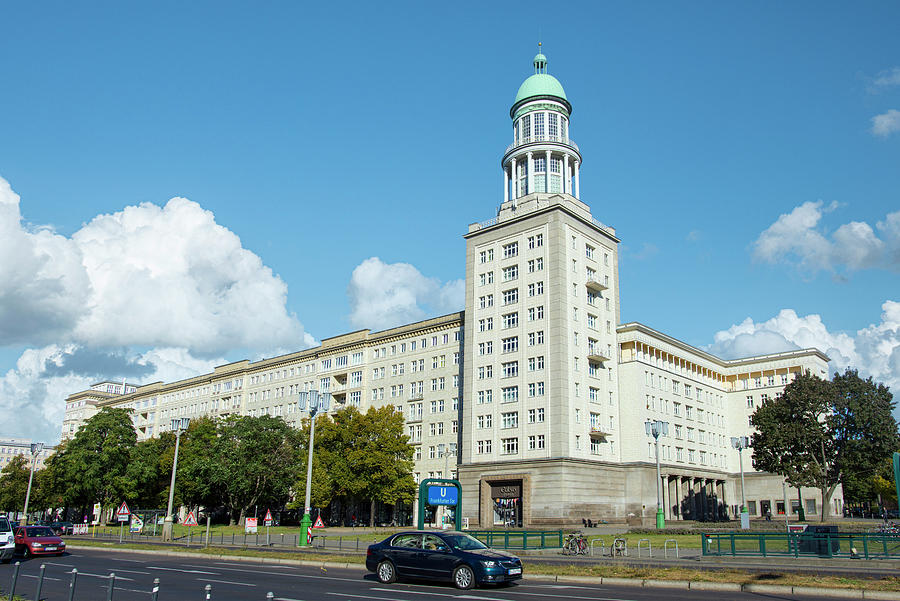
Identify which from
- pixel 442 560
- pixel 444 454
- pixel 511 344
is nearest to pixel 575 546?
pixel 442 560

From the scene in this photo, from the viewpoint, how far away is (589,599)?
60.7ft

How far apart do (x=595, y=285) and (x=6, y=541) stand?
56.7 metres

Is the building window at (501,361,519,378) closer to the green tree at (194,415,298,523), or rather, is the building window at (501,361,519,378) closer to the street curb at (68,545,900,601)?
the green tree at (194,415,298,523)

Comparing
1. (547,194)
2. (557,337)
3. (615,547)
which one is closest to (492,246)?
(547,194)

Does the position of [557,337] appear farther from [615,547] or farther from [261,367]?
[261,367]

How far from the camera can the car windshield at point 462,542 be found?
2241cm

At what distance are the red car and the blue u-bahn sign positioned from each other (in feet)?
62.9

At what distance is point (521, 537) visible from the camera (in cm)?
3772

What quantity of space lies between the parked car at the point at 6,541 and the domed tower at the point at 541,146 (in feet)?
198

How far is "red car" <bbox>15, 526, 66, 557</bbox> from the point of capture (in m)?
34.4

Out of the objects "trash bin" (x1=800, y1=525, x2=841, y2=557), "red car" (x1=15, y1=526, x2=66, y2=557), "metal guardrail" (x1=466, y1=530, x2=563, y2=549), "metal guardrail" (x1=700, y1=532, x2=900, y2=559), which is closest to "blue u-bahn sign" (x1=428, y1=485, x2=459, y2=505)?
"metal guardrail" (x1=466, y1=530, x2=563, y2=549)

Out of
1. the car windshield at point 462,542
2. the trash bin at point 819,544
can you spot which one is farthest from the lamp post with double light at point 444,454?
the car windshield at point 462,542

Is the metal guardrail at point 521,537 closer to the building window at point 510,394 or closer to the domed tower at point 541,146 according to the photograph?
the building window at point 510,394

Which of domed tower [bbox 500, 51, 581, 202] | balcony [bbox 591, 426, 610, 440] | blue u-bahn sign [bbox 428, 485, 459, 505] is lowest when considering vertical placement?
blue u-bahn sign [bbox 428, 485, 459, 505]
